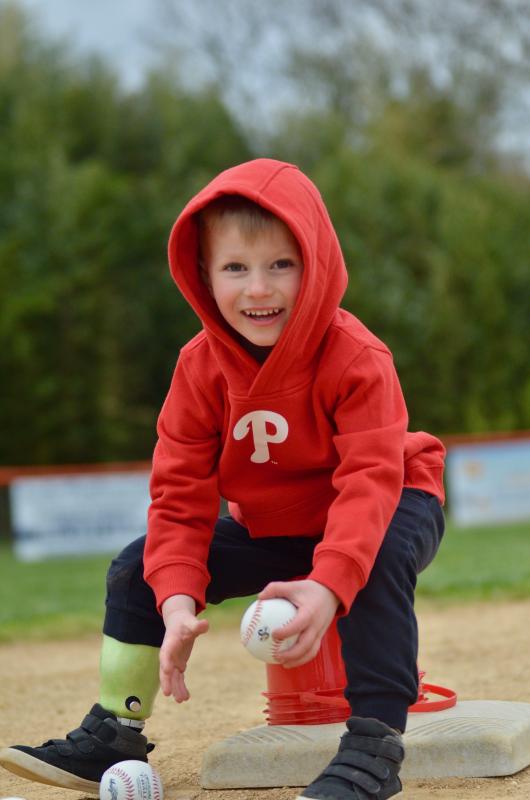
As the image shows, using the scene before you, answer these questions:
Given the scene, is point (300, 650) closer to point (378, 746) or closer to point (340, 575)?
point (340, 575)

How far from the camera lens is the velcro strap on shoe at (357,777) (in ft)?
7.22

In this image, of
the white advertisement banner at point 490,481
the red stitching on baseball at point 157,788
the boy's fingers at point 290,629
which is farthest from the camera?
the white advertisement banner at point 490,481

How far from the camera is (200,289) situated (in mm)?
2574

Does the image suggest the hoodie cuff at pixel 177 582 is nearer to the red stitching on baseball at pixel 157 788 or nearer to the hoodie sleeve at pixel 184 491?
the hoodie sleeve at pixel 184 491

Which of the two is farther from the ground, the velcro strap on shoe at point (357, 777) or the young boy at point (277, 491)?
the young boy at point (277, 491)

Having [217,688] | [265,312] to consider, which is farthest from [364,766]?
[217,688]

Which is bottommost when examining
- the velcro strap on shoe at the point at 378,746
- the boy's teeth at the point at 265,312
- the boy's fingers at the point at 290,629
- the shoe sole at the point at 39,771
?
the shoe sole at the point at 39,771

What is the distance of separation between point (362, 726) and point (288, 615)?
0.30 m

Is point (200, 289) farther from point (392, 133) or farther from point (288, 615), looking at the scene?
point (392, 133)

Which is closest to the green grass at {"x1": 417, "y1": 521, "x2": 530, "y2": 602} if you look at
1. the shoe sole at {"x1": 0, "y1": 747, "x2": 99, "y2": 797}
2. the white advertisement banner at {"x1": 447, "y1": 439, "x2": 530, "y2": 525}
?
the white advertisement banner at {"x1": 447, "y1": 439, "x2": 530, "y2": 525}

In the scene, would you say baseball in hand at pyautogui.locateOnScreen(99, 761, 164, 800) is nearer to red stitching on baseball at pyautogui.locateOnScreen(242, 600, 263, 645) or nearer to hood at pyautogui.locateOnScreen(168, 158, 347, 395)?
red stitching on baseball at pyautogui.locateOnScreen(242, 600, 263, 645)

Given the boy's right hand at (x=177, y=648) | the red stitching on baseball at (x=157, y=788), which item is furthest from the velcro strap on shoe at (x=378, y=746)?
the red stitching on baseball at (x=157, y=788)

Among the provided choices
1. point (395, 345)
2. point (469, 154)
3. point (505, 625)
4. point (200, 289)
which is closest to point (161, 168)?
point (395, 345)

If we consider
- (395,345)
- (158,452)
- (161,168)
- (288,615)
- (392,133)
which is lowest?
(288,615)
